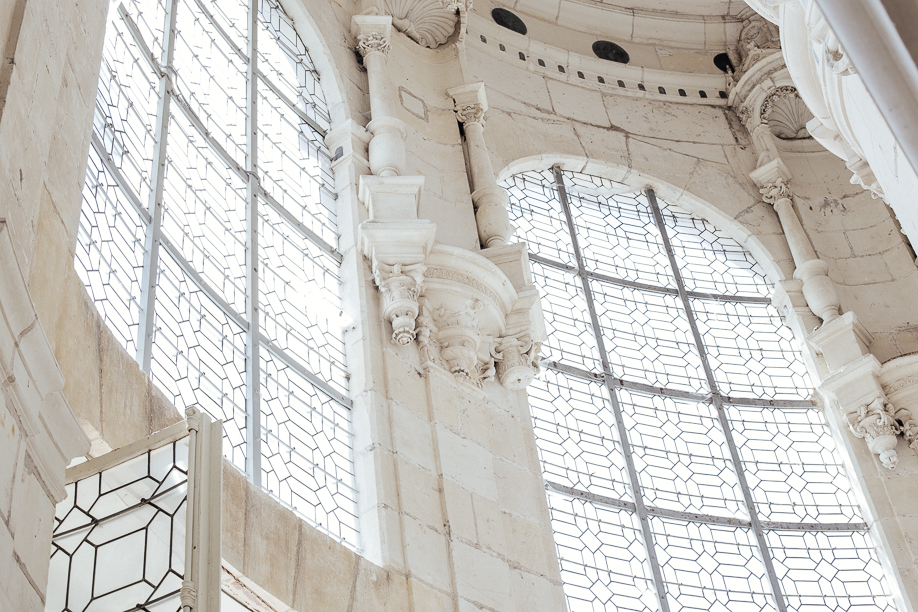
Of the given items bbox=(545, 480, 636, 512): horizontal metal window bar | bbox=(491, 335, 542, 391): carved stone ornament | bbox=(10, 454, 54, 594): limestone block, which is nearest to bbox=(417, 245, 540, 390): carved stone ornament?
bbox=(491, 335, 542, 391): carved stone ornament

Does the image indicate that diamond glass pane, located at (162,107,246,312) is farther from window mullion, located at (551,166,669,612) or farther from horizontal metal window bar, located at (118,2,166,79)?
window mullion, located at (551,166,669,612)

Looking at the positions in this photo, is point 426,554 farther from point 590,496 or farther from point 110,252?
point 110,252

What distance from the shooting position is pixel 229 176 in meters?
6.81

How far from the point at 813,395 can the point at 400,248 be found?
396cm

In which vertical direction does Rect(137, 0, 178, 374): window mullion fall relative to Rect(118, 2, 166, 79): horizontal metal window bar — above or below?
below

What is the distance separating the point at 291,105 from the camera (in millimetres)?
8102

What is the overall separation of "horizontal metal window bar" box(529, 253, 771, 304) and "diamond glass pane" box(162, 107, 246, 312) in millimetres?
3211

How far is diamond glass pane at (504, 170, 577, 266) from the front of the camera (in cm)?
951

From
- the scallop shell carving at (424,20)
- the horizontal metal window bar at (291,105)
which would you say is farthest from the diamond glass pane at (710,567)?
the scallop shell carving at (424,20)

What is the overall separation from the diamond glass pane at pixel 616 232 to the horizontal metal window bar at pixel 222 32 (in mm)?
3321

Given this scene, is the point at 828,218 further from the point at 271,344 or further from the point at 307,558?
the point at 307,558

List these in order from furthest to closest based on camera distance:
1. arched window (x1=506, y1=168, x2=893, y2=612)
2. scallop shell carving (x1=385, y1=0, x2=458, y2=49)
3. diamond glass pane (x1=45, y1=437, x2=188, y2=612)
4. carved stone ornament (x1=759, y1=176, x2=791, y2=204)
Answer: carved stone ornament (x1=759, y1=176, x2=791, y2=204), scallop shell carving (x1=385, y1=0, x2=458, y2=49), arched window (x1=506, y1=168, x2=893, y2=612), diamond glass pane (x1=45, y1=437, x2=188, y2=612)

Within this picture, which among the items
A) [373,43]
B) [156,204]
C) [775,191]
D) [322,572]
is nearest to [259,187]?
[156,204]

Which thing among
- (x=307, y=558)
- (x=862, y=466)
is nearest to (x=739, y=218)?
(x=862, y=466)
